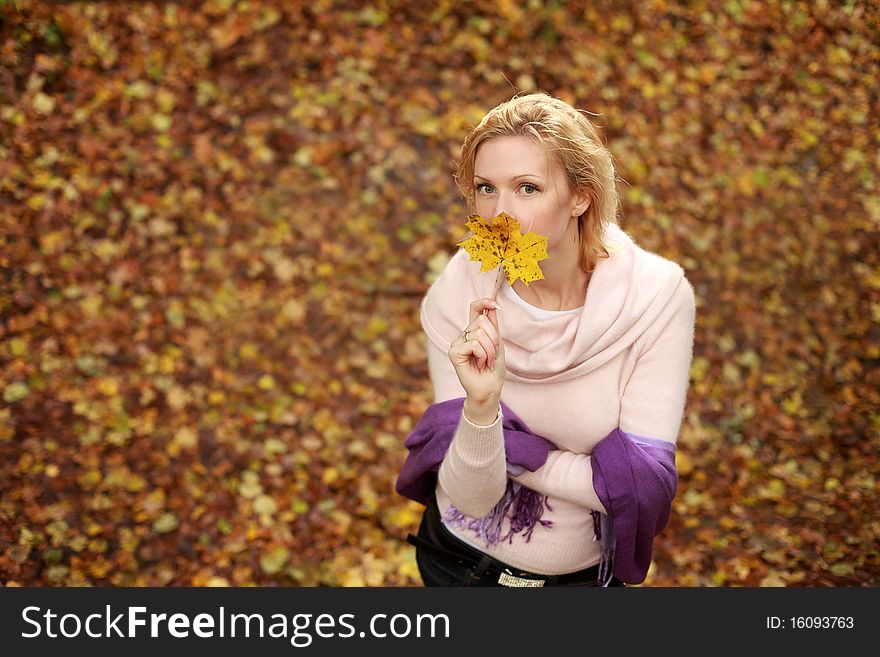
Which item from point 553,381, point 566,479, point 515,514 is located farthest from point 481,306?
point 515,514

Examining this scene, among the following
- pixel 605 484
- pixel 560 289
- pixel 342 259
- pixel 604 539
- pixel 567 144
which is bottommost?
pixel 604 539

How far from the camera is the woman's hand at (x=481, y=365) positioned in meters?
1.67

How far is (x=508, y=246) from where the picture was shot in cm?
171

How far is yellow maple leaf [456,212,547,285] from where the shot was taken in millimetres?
1695

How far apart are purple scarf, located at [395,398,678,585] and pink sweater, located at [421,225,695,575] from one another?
36 millimetres

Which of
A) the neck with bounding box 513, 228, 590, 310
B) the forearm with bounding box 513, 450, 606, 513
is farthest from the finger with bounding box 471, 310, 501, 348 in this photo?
the forearm with bounding box 513, 450, 606, 513

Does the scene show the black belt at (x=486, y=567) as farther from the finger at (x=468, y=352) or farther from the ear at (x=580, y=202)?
the ear at (x=580, y=202)

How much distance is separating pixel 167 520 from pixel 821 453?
11.2 ft

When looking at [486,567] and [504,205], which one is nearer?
[504,205]

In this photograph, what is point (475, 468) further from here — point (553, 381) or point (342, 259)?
point (342, 259)

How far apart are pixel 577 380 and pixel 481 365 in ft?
1.19

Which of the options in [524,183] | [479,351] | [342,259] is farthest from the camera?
[342,259]

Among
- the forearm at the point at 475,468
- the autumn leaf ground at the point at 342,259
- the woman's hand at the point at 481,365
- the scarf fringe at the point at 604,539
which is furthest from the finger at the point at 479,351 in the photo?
the autumn leaf ground at the point at 342,259

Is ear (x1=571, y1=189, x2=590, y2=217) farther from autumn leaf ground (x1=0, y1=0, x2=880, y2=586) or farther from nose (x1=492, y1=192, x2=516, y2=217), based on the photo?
autumn leaf ground (x1=0, y1=0, x2=880, y2=586)
